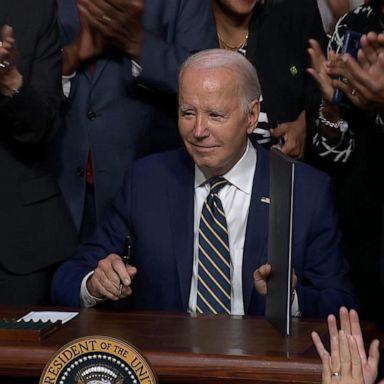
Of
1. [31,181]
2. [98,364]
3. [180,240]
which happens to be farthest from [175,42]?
[98,364]

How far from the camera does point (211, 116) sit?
2770mm

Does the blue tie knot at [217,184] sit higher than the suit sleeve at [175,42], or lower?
lower

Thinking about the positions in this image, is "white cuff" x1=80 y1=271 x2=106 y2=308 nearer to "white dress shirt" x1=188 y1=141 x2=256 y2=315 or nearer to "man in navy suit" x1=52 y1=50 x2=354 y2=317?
"man in navy suit" x1=52 y1=50 x2=354 y2=317

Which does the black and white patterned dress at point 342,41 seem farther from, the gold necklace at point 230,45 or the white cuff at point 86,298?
the white cuff at point 86,298

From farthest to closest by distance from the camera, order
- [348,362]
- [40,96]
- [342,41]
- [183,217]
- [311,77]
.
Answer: [311,77], [342,41], [40,96], [183,217], [348,362]

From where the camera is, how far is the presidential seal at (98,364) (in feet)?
6.28

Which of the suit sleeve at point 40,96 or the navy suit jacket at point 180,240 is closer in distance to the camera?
the navy suit jacket at point 180,240

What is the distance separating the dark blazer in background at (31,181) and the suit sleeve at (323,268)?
74 centimetres

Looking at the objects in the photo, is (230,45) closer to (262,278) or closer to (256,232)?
(256,232)

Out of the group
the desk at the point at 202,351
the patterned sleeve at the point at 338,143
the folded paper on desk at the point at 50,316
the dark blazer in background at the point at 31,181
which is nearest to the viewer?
the desk at the point at 202,351

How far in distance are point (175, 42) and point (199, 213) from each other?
2.10ft

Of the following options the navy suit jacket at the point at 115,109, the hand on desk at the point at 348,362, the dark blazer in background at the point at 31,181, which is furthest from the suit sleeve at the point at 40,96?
the hand on desk at the point at 348,362

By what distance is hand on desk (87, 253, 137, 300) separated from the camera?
8.05 ft

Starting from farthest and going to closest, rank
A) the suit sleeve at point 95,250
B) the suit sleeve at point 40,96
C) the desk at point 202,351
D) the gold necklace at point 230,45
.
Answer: the gold necklace at point 230,45
the suit sleeve at point 40,96
the suit sleeve at point 95,250
the desk at point 202,351
